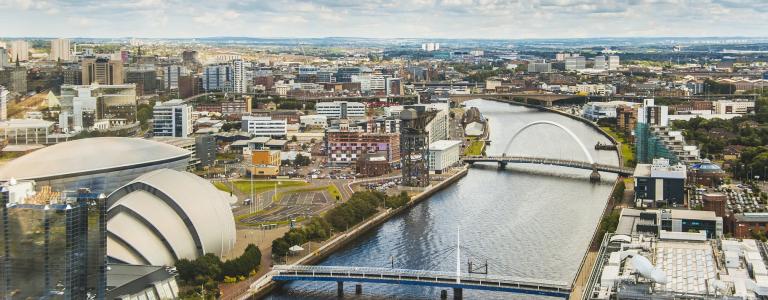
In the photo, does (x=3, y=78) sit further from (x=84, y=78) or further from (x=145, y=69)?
(x=145, y=69)

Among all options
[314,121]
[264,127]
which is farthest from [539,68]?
[264,127]

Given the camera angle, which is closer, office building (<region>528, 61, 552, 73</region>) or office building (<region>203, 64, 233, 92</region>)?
office building (<region>203, 64, 233, 92</region>)

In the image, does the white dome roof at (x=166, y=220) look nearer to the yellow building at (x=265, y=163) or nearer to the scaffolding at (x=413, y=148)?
the scaffolding at (x=413, y=148)

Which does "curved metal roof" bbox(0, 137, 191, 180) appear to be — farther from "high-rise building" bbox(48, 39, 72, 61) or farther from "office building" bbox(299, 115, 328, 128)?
"high-rise building" bbox(48, 39, 72, 61)

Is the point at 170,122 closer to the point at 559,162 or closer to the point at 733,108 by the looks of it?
the point at 559,162

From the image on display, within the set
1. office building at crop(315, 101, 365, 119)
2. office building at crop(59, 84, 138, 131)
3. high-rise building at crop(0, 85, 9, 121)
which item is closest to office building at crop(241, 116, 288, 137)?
office building at crop(59, 84, 138, 131)
